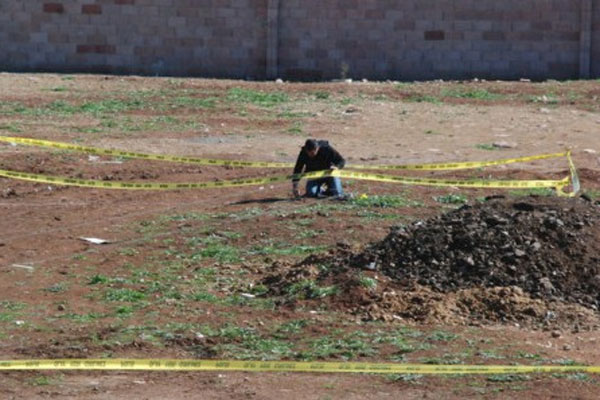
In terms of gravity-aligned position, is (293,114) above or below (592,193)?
above

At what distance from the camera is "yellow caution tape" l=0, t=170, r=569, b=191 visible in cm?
1759

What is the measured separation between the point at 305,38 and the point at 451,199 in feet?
36.5

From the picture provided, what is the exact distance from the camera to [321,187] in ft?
58.8

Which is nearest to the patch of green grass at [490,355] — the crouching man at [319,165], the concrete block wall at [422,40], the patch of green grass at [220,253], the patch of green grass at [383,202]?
the patch of green grass at [220,253]

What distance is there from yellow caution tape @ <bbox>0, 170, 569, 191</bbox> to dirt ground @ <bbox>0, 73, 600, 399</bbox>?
0.13m

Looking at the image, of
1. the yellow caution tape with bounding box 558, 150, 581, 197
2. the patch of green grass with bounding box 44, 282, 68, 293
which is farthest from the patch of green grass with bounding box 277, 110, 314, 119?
the patch of green grass with bounding box 44, 282, 68, 293

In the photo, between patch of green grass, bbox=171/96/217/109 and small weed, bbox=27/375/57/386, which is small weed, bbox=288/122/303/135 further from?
small weed, bbox=27/375/57/386

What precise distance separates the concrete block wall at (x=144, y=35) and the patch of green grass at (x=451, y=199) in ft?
36.3

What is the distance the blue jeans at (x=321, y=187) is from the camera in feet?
57.9

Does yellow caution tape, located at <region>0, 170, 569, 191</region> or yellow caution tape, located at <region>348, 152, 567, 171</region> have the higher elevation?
yellow caution tape, located at <region>348, 152, 567, 171</region>

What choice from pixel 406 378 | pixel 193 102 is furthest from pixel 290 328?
pixel 193 102

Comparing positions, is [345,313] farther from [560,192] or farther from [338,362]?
[560,192]

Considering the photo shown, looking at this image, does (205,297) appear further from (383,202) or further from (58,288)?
(383,202)

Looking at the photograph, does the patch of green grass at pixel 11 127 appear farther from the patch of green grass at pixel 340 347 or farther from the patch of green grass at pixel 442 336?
the patch of green grass at pixel 442 336
